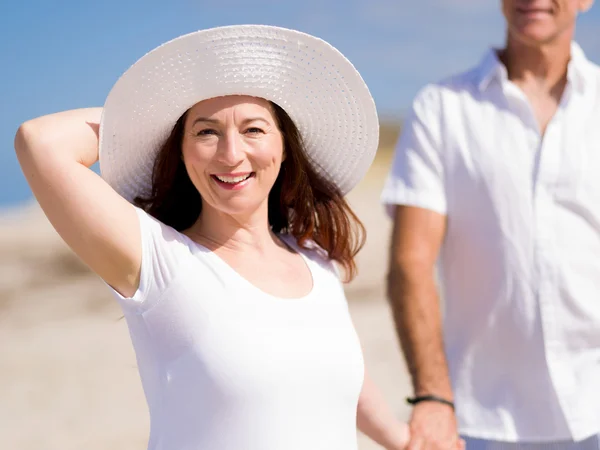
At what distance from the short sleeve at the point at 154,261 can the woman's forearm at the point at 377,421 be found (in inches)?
30.0

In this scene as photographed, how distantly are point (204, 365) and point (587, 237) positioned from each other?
145 cm

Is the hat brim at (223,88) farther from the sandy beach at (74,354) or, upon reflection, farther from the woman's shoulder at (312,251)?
the sandy beach at (74,354)

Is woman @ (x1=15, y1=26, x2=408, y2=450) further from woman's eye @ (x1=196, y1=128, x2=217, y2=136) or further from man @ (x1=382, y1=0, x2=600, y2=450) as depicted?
man @ (x1=382, y1=0, x2=600, y2=450)

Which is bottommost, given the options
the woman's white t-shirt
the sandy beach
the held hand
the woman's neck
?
the sandy beach

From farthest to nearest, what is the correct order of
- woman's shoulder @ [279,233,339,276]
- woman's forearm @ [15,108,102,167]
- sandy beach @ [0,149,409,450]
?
sandy beach @ [0,149,409,450], woman's shoulder @ [279,233,339,276], woman's forearm @ [15,108,102,167]

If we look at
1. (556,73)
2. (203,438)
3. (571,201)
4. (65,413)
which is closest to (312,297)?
(203,438)

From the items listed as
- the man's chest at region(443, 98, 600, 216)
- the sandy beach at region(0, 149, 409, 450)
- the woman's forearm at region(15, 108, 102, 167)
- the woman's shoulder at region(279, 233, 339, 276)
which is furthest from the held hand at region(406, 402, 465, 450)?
the sandy beach at region(0, 149, 409, 450)

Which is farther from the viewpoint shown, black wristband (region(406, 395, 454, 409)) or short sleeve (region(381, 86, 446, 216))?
short sleeve (region(381, 86, 446, 216))

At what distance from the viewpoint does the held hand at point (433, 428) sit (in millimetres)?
2781

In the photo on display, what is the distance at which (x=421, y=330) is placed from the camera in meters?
2.96

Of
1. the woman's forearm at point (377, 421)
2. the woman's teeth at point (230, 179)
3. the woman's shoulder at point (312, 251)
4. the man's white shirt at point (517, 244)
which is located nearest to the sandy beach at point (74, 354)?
the man's white shirt at point (517, 244)

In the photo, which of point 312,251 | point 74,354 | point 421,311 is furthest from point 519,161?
point 74,354

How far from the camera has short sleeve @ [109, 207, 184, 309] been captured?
2.14 meters

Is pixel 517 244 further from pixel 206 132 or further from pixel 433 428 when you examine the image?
pixel 206 132
